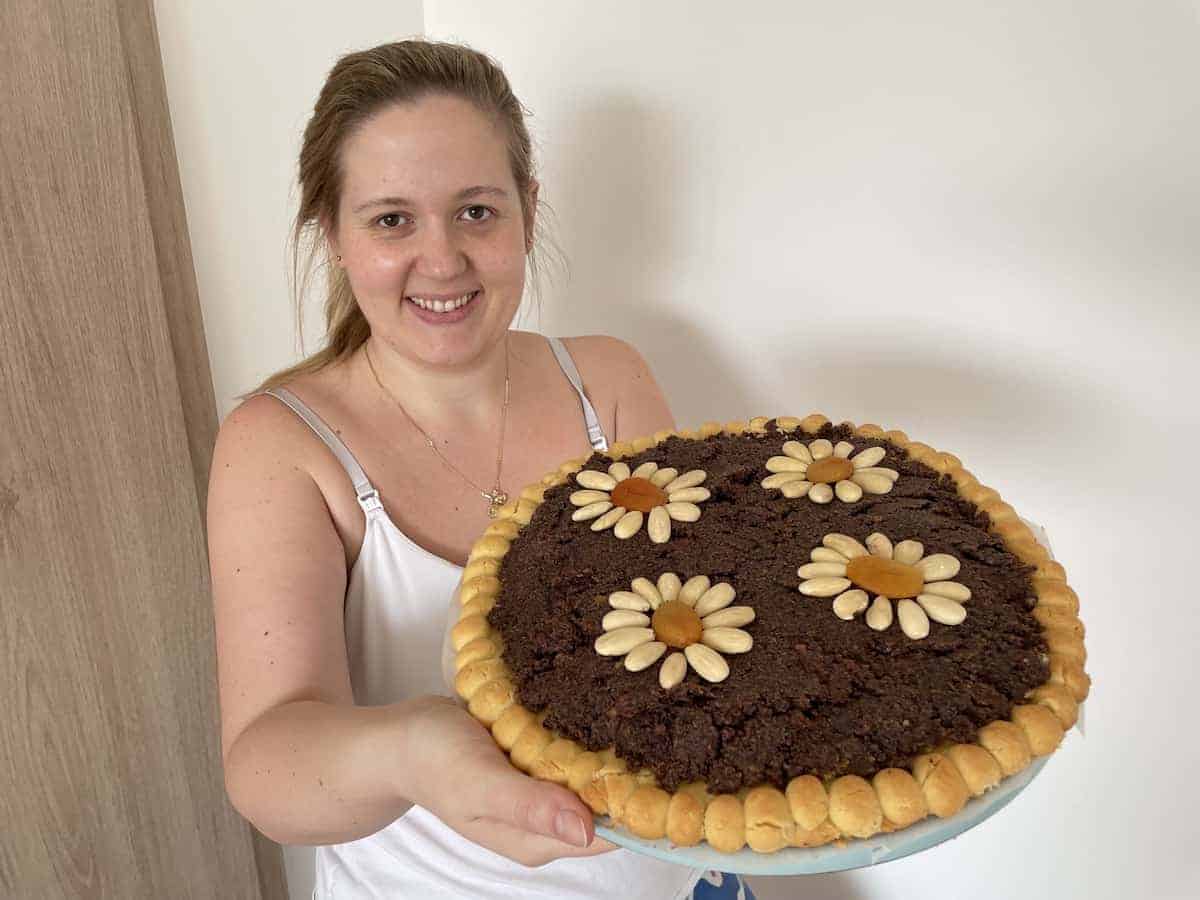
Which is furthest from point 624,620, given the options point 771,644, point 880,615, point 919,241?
point 919,241

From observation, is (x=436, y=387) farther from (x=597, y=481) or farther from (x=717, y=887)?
(x=717, y=887)

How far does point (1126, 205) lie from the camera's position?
1368 millimetres

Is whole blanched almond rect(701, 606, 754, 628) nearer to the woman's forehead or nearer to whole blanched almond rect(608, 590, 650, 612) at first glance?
whole blanched almond rect(608, 590, 650, 612)

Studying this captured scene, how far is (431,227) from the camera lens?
129cm

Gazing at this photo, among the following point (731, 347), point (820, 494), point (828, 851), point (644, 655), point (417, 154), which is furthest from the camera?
point (731, 347)

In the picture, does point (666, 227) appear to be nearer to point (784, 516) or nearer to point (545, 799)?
point (784, 516)

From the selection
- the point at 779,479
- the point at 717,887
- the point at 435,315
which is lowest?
the point at 717,887

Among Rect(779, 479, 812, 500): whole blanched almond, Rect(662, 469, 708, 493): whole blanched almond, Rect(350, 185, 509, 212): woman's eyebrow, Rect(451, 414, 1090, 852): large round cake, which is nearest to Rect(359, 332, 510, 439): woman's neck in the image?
Rect(350, 185, 509, 212): woman's eyebrow

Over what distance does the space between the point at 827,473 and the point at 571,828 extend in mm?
566

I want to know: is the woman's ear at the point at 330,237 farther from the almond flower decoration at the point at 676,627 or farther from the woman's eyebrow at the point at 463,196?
the almond flower decoration at the point at 676,627

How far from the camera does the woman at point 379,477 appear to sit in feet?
3.66

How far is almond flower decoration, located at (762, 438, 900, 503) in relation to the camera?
1.14m

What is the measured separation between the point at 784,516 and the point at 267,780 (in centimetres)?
69

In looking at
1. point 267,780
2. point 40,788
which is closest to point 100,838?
point 40,788
